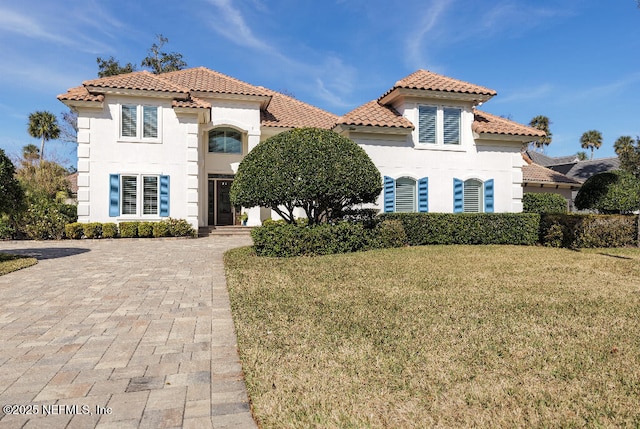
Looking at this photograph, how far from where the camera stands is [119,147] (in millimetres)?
17094

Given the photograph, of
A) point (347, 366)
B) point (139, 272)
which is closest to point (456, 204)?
point (139, 272)

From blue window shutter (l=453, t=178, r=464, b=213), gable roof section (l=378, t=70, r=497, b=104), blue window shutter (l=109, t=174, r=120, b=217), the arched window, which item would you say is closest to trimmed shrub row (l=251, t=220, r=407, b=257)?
blue window shutter (l=453, t=178, r=464, b=213)

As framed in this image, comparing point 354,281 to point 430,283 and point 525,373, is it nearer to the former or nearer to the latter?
point 430,283

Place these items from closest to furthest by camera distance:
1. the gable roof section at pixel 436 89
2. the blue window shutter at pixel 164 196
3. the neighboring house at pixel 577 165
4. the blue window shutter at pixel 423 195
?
1. the gable roof section at pixel 436 89
2. the blue window shutter at pixel 423 195
3. the blue window shutter at pixel 164 196
4. the neighboring house at pixel 577 165

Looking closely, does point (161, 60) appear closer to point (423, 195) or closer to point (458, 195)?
point (423, 195)

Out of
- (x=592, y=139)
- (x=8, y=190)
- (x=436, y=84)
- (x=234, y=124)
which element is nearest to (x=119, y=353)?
(x=8, y=190)

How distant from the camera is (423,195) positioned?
1564cm

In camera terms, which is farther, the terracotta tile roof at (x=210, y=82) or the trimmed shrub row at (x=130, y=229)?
the terracotta tile roof at (x=210, y=82)

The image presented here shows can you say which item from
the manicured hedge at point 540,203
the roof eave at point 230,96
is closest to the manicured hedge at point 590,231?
the manicured hedge at point 540,203

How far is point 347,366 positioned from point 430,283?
4.16 m

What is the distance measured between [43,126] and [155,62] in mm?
13302

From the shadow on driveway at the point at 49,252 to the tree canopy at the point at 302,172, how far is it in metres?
5.73

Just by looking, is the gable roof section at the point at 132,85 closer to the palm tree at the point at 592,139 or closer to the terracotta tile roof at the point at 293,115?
the terracotta tile roof at the point at 293,115

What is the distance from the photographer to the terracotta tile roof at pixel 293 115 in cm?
2083
